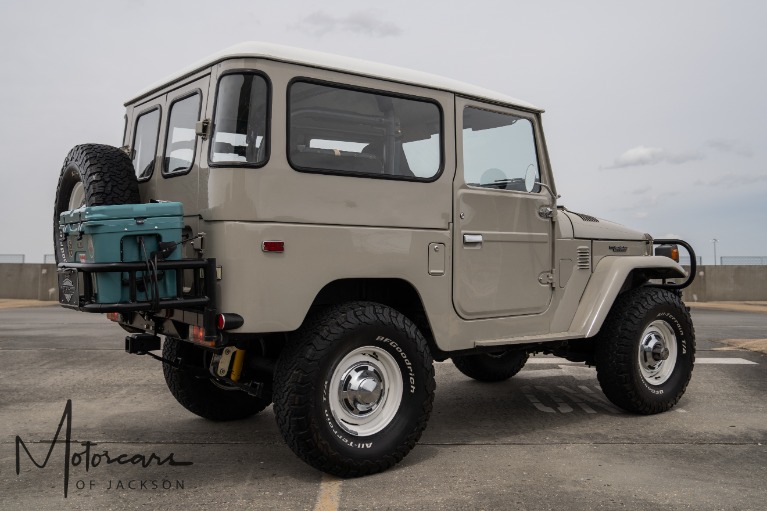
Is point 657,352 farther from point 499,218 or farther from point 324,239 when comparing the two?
point 324,239

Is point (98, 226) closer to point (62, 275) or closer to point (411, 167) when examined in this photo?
point (62, 275)

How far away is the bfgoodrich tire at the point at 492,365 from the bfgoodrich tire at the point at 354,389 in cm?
294

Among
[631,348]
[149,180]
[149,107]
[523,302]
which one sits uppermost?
[149,107]

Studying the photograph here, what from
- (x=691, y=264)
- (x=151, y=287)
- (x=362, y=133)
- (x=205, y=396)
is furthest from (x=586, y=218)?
(x=151, y=287)

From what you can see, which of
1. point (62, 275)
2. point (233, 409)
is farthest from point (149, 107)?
point (233, 409)

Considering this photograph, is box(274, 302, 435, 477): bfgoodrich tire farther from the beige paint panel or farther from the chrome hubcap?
the beige paint panel

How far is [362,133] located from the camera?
16.1ft

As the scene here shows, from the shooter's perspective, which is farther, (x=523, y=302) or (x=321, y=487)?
(x=523, y=302)

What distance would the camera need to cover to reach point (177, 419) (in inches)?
245

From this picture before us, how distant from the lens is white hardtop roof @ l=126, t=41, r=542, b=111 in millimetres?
4449

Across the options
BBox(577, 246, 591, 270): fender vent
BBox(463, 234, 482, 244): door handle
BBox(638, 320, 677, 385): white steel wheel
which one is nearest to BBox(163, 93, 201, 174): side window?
BBox(463, 234, 482, 244): door handle

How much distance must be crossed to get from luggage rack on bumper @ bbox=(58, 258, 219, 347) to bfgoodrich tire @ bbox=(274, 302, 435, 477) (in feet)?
1.86

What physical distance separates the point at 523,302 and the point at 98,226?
3.07 metres

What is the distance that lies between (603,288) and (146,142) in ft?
12.3
